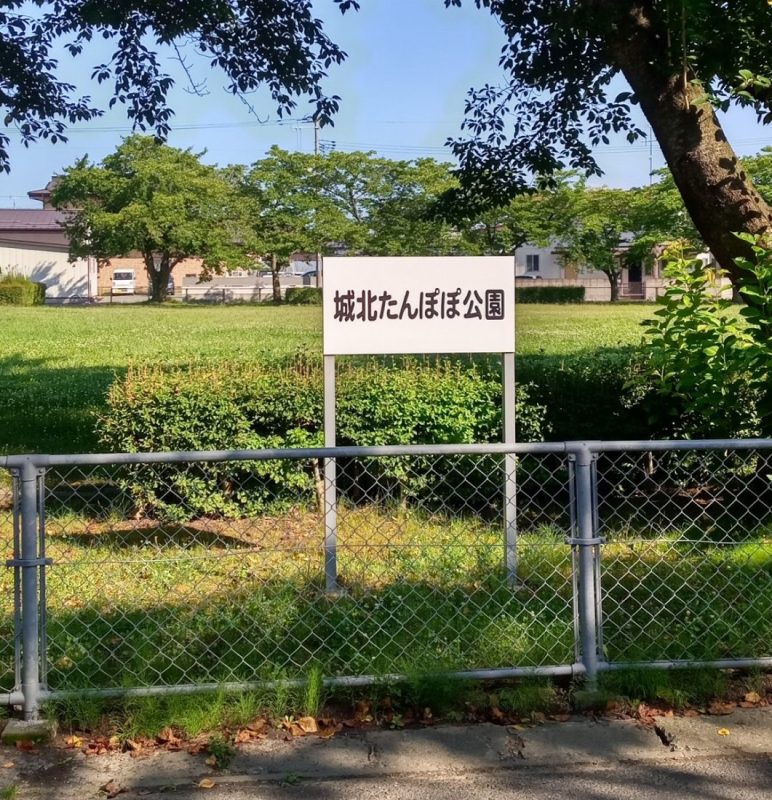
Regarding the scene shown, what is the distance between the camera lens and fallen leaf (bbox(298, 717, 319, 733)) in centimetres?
351

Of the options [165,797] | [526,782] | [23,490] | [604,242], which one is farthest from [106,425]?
[604,242]

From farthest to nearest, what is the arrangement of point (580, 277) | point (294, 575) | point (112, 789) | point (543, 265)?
1. point (543, 265)
2. point (580, 277)
3. point (294, 575)
4. point (112, 789)

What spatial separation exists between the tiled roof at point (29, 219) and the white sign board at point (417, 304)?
217ft

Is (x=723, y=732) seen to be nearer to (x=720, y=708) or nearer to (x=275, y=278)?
(x=720, y=708)

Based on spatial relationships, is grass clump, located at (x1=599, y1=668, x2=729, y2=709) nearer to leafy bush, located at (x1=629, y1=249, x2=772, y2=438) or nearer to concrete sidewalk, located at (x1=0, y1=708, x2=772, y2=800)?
concrete sidewalk, located at (x1=0, y1=708, x2=772, y2=800)

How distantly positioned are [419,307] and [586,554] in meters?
1.65

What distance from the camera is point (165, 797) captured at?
3070 mm

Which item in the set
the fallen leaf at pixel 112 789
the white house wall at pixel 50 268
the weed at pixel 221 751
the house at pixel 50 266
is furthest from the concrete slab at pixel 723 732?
the white house wall at pixel 50 268

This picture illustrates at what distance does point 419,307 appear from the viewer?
4.82 meters

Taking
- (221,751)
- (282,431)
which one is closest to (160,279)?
(282,431)

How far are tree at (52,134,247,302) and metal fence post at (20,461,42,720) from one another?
1892 inches

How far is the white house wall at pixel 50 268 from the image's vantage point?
63.8m

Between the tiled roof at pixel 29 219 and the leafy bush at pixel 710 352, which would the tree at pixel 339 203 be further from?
the leafy bush at pixel 710 352

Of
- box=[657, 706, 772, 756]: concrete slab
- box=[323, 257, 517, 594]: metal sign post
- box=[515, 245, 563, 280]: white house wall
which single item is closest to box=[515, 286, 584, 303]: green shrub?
box=[515, 245, 563, 280]: white house wall
